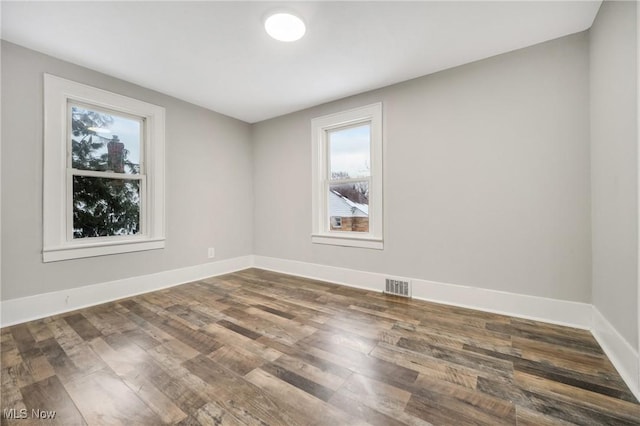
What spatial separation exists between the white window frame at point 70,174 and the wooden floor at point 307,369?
66 cm

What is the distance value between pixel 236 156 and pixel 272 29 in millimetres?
2400

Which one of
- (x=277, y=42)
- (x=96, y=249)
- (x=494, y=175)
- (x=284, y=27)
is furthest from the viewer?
(x=96, y=249)

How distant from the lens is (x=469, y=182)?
8.45ft

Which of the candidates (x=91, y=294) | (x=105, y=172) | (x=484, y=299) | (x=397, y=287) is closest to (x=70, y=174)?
(x=105, y=172)

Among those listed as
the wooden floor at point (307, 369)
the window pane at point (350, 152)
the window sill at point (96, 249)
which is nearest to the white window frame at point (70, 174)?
the window sill at point (96, 249)

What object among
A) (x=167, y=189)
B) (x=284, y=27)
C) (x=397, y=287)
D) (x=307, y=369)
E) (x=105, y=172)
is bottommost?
(x=307, y=369)

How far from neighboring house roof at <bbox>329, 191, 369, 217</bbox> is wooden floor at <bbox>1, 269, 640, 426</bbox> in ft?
4.33

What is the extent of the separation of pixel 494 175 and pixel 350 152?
170 cm

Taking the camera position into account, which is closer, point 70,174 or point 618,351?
point 618,351

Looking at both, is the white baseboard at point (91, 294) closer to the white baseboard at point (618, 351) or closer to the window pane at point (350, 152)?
the window pane at point (350, 152)

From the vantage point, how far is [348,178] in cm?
349

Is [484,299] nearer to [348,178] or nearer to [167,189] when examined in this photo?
[348,178]

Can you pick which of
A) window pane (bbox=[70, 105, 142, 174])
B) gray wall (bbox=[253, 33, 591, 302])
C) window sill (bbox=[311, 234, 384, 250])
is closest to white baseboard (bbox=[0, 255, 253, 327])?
window pane (bbox=[70, 105, 142, 174])

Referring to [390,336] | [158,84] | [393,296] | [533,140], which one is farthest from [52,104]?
[533,140]
